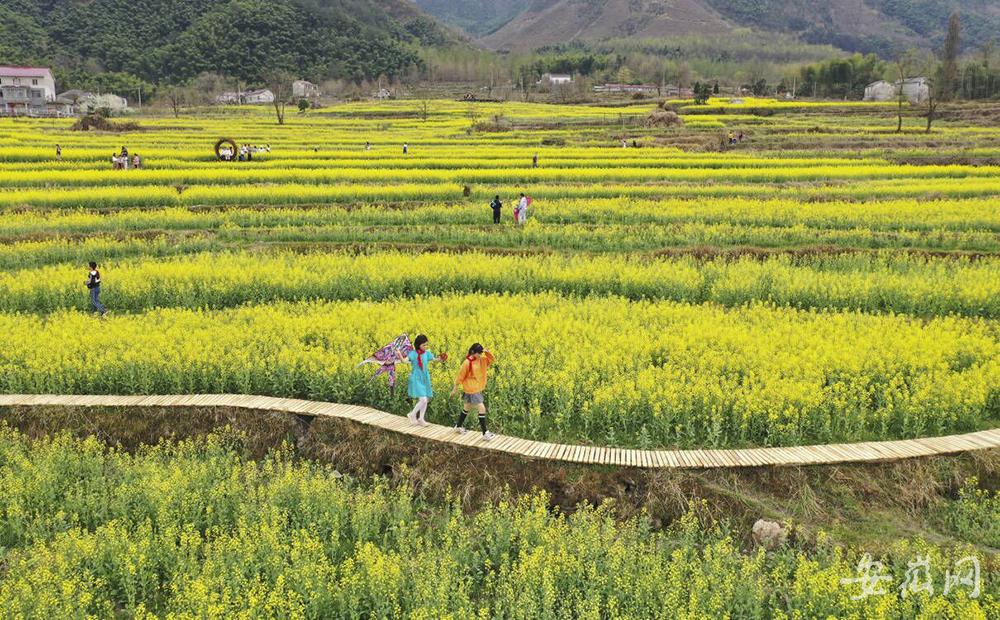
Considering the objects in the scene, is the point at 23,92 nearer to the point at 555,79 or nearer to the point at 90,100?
the point at 90,100

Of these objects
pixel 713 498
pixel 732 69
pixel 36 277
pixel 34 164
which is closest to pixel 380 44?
pixel 732 69

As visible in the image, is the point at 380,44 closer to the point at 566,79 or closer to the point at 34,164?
the point at 566,79

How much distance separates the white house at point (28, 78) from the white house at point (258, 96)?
26710 millimetres

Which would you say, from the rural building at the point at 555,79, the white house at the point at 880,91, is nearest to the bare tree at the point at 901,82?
the white house at the point at 880,91

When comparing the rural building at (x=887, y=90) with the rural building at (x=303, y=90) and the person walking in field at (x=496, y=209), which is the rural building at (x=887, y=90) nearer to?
the rural building at (x=303, y=90)

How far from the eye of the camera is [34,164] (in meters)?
33.8

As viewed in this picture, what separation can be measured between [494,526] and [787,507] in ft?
12.1

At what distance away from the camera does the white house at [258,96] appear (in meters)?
105

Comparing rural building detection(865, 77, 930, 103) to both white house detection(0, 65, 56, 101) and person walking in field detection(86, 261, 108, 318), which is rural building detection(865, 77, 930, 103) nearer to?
person walking in field detection(86, 261, 108, 318)

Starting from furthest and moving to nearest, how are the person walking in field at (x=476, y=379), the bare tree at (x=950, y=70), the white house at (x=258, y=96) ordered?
the white house at (x=258, y=96)
the bare tree at (x=950, y=70)
the person walking in field at (x=476, y=379)

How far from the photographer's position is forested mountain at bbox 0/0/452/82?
104 metres

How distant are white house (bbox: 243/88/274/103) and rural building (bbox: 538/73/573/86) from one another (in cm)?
4946

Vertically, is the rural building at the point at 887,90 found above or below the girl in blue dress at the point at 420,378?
above

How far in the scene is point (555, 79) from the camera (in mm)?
127500
